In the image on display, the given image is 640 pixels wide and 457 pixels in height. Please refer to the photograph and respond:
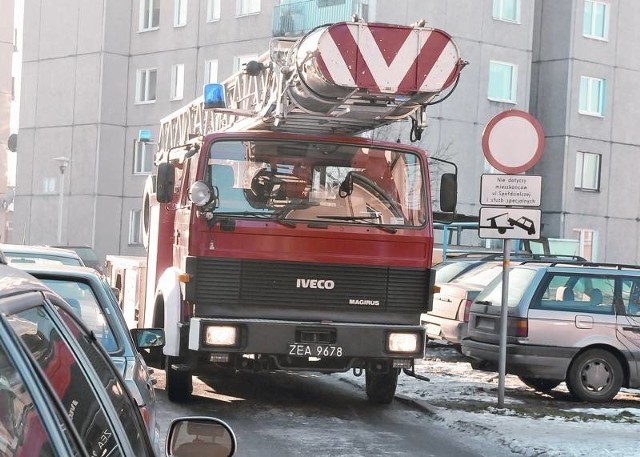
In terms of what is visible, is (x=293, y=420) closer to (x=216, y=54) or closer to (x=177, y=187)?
(x=177, y=187)

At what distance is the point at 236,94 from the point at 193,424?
9.85m

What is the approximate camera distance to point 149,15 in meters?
46.2

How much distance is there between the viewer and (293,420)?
11.1m

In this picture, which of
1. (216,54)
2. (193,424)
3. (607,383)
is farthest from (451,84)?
(216,54)

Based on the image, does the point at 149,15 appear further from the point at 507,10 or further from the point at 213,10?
the point at 507,10

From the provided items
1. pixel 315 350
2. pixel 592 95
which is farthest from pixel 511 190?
pixel 592 95

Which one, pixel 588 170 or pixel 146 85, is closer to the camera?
pixel 588 170

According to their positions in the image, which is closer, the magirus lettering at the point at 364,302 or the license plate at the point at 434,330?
the magirus lettering at the point at 364,302

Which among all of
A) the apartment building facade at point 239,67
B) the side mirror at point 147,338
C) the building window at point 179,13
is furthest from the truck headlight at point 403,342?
the building window at point 179,13

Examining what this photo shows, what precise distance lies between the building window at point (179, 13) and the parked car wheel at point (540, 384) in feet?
106

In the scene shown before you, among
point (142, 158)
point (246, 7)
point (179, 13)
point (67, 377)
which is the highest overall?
point (179, 13)

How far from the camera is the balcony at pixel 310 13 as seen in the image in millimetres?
37469

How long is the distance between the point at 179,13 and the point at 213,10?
205 centimetres

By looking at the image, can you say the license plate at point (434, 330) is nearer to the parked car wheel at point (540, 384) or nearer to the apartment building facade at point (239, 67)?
the parked car wheel at point (540, 384)
